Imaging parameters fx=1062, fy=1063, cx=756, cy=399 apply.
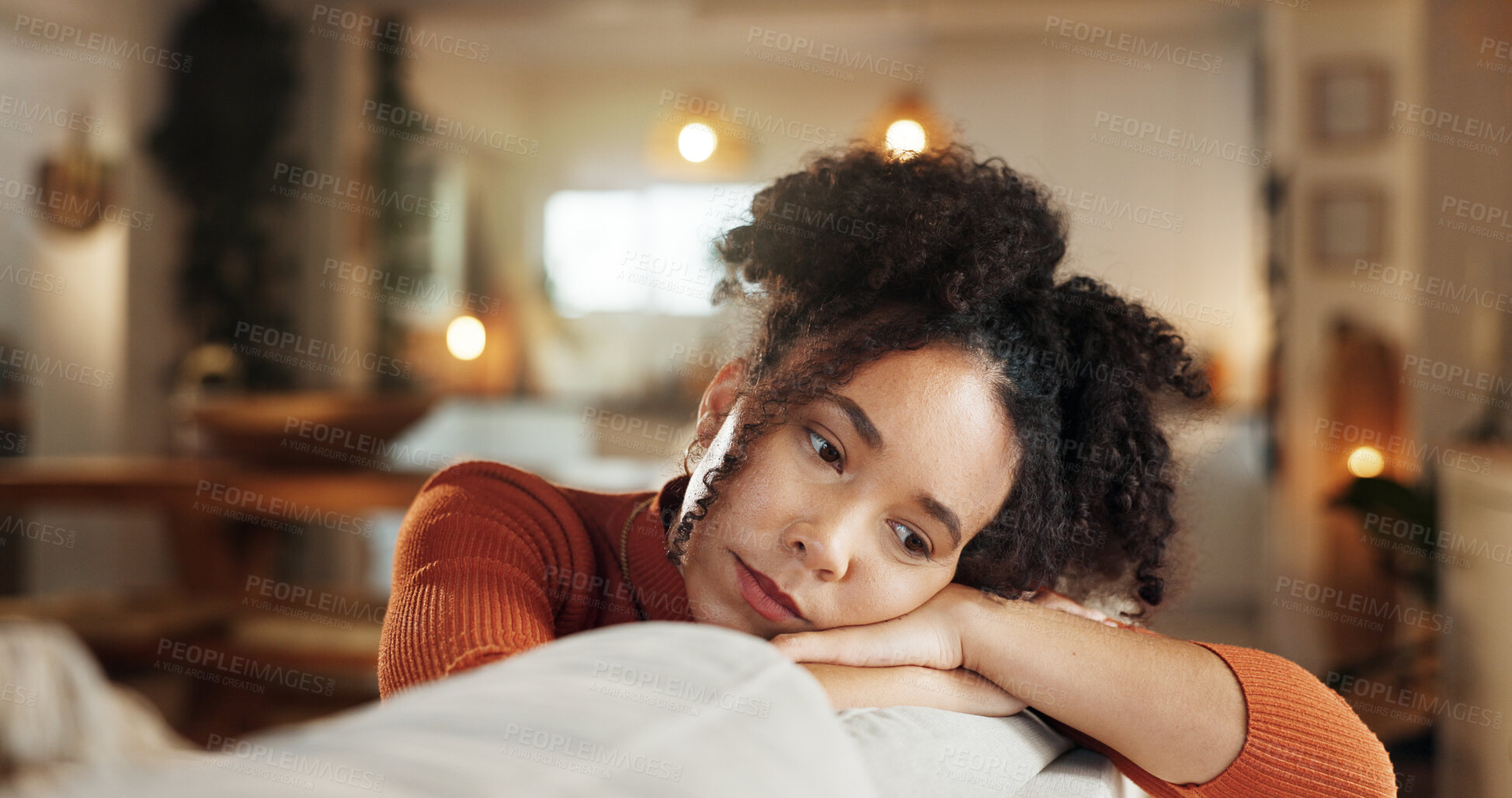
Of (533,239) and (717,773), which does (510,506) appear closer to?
(717,773)

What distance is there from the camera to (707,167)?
570 centimetres

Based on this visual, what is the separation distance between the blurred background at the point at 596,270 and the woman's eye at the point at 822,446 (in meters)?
1.82

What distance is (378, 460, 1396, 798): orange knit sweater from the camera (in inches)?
28.6

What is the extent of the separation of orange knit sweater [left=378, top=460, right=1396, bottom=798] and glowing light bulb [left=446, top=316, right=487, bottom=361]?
3048 millimetres

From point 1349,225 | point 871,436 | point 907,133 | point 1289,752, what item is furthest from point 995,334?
point 1349,225

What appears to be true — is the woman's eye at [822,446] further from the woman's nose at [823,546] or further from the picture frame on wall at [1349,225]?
the picture frame on wall at [1349,225]

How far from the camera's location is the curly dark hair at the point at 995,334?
867 millimetres

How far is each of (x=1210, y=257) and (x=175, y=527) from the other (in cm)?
480

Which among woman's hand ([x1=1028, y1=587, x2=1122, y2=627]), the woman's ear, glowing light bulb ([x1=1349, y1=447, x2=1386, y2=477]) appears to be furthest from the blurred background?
the woman's ear

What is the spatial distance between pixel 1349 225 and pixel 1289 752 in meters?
4.32

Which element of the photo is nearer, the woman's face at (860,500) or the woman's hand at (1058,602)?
the woman's face at (860,500)

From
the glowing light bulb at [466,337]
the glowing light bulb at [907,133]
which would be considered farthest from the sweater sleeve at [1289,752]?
the glowing light bulb at [466,337]

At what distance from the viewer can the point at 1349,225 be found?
4457 millimetres

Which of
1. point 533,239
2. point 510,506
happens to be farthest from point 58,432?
point 510,506
